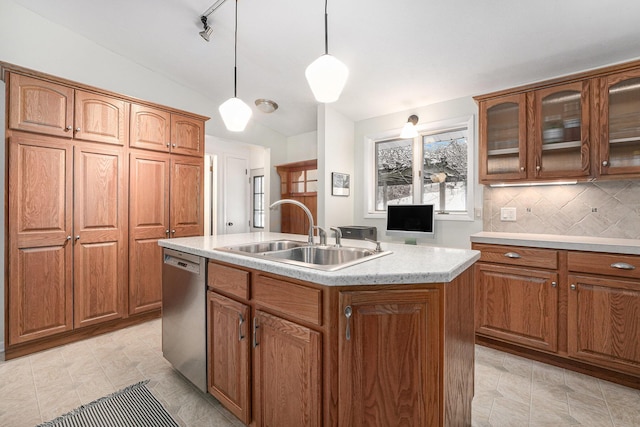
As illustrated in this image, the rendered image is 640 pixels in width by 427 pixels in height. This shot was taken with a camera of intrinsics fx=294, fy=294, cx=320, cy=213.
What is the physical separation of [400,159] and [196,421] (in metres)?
3.18

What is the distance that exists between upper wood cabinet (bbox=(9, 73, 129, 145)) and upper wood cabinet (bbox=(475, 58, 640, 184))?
3.39 meters

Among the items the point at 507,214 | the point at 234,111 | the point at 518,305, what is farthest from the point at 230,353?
the point at 507,214

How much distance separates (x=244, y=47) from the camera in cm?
294

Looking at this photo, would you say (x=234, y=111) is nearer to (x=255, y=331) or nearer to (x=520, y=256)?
(x=255, y=331)

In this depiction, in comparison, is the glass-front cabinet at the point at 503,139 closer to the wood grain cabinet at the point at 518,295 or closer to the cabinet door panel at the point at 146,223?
the wood grain cabinet at the point at 518,295

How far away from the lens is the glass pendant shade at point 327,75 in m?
1.41

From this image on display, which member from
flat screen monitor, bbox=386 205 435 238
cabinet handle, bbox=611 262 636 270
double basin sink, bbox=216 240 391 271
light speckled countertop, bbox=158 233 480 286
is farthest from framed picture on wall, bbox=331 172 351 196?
cabinet handle, bbox=611 262 636 270

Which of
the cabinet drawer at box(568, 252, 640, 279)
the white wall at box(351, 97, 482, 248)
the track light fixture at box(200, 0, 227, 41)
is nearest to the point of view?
the cabinet drawer at box(568, 252, 640, 279)

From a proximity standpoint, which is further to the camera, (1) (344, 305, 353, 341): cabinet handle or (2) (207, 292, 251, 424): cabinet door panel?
(2) (207, 292, 251, 424): cabinet door panel

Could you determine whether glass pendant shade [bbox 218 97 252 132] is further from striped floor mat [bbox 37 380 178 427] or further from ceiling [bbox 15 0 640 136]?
striped floor mat [bbox 37 380 178 427]

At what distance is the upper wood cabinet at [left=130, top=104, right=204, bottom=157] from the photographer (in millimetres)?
2912

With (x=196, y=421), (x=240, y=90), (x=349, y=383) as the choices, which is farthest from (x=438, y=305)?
A: (x=240, y=90)

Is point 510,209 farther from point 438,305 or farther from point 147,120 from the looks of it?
point 147,120

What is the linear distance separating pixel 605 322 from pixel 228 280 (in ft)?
7.99
